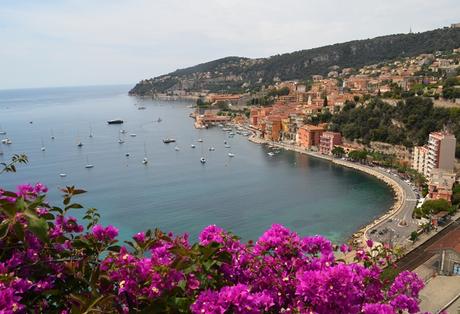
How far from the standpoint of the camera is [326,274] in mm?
1071

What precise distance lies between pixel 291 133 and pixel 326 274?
28.9 metres

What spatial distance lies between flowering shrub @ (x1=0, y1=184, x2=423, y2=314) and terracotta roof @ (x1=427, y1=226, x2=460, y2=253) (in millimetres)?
9062

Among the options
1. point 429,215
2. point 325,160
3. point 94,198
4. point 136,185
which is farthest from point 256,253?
point 325,160

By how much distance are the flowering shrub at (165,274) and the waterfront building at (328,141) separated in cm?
2360

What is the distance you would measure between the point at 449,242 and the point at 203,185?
10.8 metres

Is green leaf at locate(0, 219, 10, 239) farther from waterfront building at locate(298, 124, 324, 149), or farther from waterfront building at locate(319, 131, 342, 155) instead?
waterfront building at locate(298, 124, 324, 149)

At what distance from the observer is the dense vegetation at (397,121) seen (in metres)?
20.8

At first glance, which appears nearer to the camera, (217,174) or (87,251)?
(87,251)

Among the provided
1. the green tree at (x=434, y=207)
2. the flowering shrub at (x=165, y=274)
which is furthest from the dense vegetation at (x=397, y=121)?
the flowering shrub at (x=165, y=274)

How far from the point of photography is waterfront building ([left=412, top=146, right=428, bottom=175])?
1805 cm

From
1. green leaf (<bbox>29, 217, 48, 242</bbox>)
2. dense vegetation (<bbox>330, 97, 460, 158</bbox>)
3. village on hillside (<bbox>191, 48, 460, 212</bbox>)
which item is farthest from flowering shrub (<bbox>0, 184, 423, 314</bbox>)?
dense vegetation (<bbox>330, 97, 460, 158</bbox>)

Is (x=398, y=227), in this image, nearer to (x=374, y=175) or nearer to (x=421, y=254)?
(x=421, y=254)

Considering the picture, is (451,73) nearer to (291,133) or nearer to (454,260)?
(291,133)

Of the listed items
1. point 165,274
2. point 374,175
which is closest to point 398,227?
point 374,175
